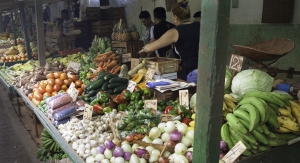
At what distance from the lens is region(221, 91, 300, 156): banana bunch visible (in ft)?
6.32

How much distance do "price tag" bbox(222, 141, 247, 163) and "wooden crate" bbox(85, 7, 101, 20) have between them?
1006 centimetres

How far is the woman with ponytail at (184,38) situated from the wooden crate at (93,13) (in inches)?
307

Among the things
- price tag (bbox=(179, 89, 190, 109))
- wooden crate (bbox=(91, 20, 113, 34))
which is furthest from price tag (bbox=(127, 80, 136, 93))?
wooden crate (bbox=(91, 20, 113, 34))

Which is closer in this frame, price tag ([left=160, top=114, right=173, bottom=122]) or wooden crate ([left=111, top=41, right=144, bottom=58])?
price tag ([left=160, top=114, right=173, bottom=122])

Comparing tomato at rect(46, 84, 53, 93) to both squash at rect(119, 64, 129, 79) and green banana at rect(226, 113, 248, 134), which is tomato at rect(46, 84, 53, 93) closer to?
squash at rect(119, 64, 129, 79)

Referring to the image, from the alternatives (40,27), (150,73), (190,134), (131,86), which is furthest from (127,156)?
(40,27)

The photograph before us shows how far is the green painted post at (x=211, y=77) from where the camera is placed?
1392 millimetres

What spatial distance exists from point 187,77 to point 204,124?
7.56 ft

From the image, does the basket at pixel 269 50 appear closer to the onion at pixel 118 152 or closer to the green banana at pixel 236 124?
the green banana at pixel 236 124

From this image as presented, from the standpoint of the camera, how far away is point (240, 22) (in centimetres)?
596

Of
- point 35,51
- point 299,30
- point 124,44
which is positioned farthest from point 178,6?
point 35,51

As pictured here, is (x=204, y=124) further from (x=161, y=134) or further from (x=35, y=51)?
(x=35, y=51)

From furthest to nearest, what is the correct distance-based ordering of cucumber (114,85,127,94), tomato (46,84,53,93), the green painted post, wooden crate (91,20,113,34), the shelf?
wooden crate (91,20,113,34)
tomato (46,84,53,93)
cucumber (114,85,127,94)
the shelf
the green painted post

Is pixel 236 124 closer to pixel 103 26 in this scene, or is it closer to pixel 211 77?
pixel 211 77
